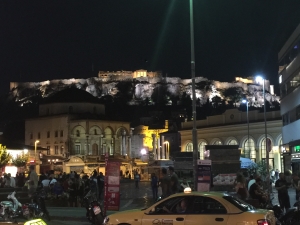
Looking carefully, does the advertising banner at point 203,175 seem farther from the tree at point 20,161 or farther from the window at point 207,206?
the tree at point 20,161

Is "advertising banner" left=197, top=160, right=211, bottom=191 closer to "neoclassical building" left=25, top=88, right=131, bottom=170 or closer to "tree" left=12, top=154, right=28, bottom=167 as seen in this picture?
"tree" left=12, top=154, right=28, bottom=167

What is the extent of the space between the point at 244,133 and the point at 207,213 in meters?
63.3

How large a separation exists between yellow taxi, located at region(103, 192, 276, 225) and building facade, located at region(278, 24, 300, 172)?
34.3 meters

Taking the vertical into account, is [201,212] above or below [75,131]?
below

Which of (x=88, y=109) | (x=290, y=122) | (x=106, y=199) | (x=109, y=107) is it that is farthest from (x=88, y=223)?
(x=109, y=107)

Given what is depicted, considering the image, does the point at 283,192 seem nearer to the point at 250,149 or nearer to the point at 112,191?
the point at 112,191

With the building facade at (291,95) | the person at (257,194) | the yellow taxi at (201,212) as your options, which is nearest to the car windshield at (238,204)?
the yellow taxi at (201,212)

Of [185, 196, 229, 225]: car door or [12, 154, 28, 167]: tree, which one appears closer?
[185, 196, 229, 225]: car door

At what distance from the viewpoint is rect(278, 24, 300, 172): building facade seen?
1809 inches

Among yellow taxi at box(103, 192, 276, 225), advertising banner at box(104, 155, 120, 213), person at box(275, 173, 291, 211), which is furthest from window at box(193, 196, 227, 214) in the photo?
advertising banner at box(104, 155, 120, 213)

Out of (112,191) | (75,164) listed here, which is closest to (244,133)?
(75,164)

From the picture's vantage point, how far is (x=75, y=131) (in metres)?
91.6

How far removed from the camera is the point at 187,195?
11773 mm

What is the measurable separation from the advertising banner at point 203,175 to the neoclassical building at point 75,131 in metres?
69.3
